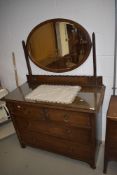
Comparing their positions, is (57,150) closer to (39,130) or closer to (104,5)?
(39,130)

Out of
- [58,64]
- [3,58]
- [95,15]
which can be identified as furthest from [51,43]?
[3,58]

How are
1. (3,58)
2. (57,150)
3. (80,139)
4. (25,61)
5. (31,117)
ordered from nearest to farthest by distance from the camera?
(80,139) < (31,117) < (57,150) < (25,61) < (3,58)

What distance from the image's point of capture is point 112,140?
1.38m

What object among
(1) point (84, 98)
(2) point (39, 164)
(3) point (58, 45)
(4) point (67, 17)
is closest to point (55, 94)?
(1) point (84, 98)

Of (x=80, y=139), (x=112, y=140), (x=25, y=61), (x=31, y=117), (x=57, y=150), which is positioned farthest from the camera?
(x=25, y=61)

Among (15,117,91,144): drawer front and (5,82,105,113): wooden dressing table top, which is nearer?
(5,82,105,113): wooden dressing table top

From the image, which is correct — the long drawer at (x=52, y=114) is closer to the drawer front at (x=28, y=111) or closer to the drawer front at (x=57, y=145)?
the drawer front at (x=28, y=111)

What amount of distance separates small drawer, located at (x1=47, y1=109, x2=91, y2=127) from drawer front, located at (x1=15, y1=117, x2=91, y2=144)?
0.07 m

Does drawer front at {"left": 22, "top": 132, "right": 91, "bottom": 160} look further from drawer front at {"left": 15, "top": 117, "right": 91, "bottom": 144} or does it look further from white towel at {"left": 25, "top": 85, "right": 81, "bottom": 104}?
white towel at {"left": 25, "top": 85, "right": 81, "bottom": 104}

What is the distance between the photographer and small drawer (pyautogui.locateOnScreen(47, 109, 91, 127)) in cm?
138

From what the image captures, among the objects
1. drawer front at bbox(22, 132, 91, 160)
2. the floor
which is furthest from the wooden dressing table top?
the floor

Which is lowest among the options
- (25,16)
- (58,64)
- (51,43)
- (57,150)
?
(57,150)

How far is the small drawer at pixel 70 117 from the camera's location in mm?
1378

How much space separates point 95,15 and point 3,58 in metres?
1.38
